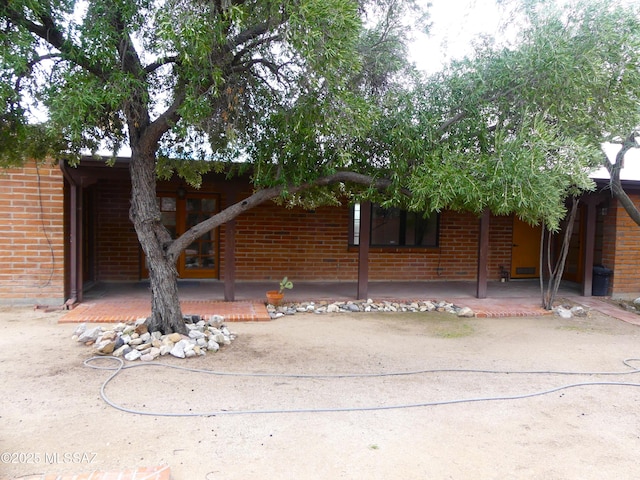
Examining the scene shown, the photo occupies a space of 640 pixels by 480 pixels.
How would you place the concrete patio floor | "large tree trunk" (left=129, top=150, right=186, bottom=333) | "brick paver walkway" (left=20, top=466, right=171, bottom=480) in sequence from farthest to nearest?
the concrete patio floor < "large tree trunk" (left=129, top=150, right=186, bottom=333) < "brick paver walkway" (left=20, top=466, right=171, bottom=480)

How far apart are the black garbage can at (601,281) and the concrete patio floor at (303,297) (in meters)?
0.31

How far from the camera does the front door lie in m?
9.54

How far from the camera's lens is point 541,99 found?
4469mm

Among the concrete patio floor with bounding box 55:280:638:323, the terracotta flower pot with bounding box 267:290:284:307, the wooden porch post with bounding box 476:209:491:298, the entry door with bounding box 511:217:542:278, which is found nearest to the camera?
the concrete patio floor with bounding box 55:280:638:323

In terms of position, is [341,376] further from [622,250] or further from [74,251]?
[622,250]

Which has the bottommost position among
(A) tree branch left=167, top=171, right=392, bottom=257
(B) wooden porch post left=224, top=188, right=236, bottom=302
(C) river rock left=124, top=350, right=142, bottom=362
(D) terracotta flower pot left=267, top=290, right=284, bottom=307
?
(C) river rock left=124, top=350, right=142, bottom=362

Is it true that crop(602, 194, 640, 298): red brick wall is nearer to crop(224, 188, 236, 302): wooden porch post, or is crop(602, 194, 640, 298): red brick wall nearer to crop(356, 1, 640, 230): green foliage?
crop(356, 1, 640, 230): green foliage

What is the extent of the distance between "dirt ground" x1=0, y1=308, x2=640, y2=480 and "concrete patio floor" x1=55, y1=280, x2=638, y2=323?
1071 mm

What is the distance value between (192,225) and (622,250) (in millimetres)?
9394

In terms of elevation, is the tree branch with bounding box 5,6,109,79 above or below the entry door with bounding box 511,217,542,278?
above

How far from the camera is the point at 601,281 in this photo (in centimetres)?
909

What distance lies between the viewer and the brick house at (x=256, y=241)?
728 cm

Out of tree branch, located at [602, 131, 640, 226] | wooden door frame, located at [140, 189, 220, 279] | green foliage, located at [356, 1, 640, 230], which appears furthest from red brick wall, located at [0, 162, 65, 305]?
tree branch, located at [602, 131, 640, 226]

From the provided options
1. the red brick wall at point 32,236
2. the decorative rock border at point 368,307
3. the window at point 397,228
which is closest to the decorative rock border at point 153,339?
the decorative rock border at point 368,307
